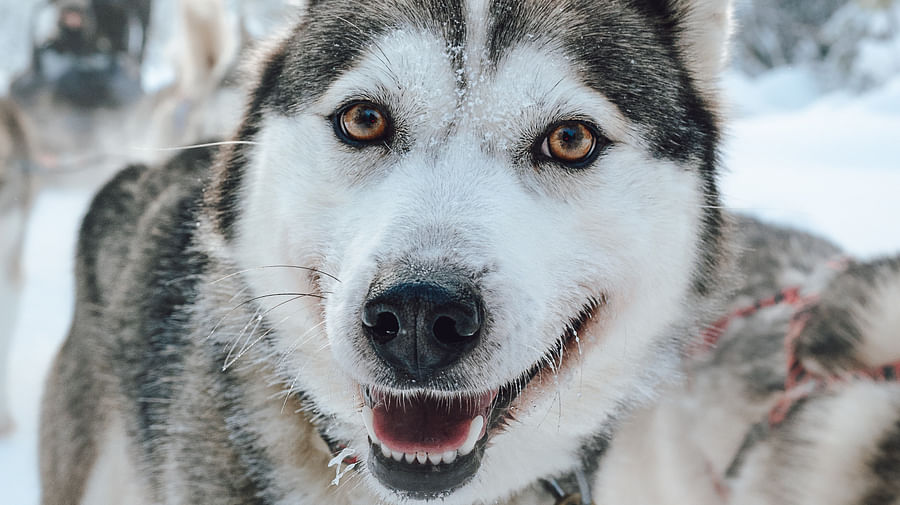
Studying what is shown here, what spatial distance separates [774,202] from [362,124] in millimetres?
5298

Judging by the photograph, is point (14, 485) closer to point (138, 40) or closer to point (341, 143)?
point (341, 143)

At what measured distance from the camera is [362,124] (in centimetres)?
160

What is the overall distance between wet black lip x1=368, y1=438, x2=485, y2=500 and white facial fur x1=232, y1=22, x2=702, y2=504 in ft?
0.33

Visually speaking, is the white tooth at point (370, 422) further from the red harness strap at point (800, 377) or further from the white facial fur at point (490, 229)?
the red harness strap at point (800, 377)

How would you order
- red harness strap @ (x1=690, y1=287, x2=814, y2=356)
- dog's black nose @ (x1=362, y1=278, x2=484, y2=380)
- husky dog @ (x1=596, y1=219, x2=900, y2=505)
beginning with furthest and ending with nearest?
red harness strap @ (x1=690, y1=287, x2=814, y2=356), husky dog @ (x1=596, y1=219, x2=900, y2=505), dog's black nose @ (x1=362, y1=278, x2=484, y2=380)

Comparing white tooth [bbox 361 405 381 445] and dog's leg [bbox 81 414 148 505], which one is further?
dog's leg [bbox 81 414 148 505]

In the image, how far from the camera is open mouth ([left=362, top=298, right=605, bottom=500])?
1.47 meters

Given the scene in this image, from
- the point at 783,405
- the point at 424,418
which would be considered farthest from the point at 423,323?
the point at 783,405

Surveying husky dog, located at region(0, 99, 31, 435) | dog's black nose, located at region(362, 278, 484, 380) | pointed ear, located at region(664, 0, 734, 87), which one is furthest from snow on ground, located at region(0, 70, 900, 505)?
dog's black nose, located at region(362, 278, 484, 380)

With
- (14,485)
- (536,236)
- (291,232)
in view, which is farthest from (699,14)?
(14,485)

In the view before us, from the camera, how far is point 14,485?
3174mm

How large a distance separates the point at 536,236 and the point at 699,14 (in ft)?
2.65

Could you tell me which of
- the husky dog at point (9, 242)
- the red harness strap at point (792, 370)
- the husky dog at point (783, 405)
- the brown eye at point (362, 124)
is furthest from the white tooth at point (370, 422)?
the husky dog at point (9, 242)

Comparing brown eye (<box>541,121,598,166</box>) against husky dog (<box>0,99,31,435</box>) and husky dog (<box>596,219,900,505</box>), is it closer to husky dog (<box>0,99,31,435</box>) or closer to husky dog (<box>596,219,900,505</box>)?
husky dog (<box>596,219,900,505</box>)
